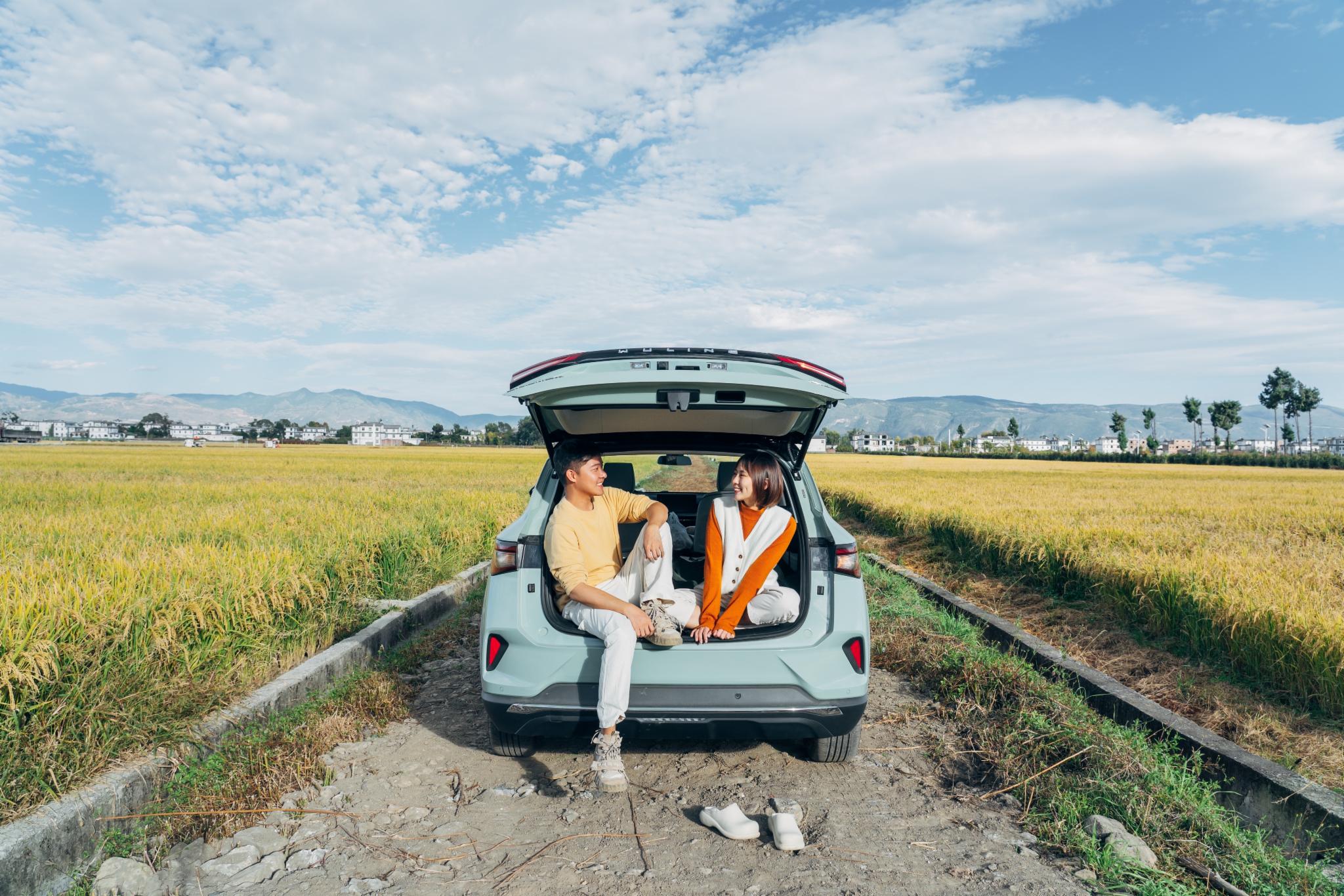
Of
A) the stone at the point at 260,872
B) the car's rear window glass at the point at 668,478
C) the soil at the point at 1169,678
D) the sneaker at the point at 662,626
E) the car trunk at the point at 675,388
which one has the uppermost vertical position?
the car trunk at the point at 675,388

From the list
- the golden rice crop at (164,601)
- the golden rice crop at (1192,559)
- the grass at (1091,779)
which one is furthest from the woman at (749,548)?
the golden rice crop at (1192,559)

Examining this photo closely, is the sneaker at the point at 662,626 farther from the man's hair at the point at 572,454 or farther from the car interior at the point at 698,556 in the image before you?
the man's hair at the point at 572,454

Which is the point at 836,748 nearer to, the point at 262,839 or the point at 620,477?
the point at 620,477

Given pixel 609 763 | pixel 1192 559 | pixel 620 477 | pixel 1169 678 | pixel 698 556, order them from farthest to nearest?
1. pixel 1192 559
2. pixel 1169 678
3. pixel 698 556
4. pixel 620 477
5. pixel 609 763

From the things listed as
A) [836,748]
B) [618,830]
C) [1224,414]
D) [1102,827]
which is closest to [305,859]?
[618,830]

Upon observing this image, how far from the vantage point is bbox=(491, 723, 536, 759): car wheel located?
12.2 feet

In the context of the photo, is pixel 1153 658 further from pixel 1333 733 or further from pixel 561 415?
pixel 561 415

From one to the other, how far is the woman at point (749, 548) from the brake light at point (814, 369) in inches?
21.2

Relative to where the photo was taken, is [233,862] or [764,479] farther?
[764,479]

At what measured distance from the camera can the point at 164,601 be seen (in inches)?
164

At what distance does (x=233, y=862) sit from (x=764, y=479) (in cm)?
252

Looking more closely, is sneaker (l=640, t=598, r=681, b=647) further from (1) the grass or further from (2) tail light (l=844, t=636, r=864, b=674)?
(1) the grass

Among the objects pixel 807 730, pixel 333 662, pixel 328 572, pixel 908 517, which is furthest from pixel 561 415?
pixel 908 517

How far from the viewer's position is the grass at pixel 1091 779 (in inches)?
105
